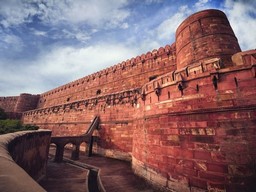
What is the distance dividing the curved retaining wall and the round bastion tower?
25.7 feet

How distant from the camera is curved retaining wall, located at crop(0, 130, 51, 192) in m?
0.92

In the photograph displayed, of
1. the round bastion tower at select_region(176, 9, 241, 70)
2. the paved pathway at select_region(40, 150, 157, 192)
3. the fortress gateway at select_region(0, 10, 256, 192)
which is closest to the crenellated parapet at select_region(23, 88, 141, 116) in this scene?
the fortress gateway at select_region(0, 10, 256, 192)

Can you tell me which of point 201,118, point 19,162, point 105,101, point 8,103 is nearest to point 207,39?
point 201,118

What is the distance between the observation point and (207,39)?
7.58 metres

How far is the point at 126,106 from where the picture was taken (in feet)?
37.4

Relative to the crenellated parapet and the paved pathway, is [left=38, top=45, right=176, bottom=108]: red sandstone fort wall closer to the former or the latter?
the crenellated parapet

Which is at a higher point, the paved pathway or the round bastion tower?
the round bastion tower

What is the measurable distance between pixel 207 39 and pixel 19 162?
908 centimetres

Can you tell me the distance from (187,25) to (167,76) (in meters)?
4.43

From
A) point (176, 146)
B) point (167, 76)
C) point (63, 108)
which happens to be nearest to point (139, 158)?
point (176, 146)

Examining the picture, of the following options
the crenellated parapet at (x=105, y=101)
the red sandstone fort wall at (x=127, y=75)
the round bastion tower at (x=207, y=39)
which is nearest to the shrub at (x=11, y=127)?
the crenellated parapet at (x=105, y=101)

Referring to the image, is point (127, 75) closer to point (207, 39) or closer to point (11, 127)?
point (207, 39)

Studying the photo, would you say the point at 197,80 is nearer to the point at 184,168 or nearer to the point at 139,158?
the point at 184,168

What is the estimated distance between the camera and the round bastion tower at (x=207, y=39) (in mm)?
7307
